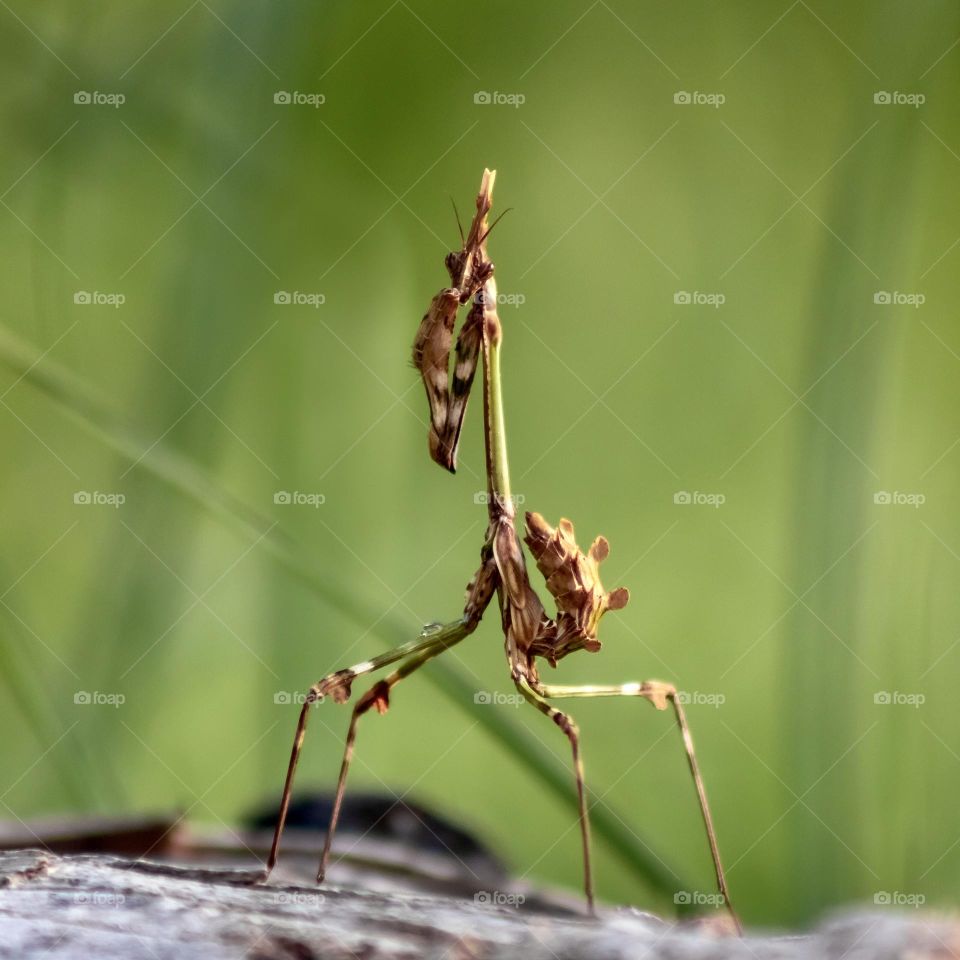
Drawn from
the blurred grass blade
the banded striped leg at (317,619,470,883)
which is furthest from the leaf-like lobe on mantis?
the blurred grass blade

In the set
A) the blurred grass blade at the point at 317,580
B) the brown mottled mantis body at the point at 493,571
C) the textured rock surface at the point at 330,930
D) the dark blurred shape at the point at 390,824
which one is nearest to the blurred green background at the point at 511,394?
the blurred grass blade at the point at 317,580

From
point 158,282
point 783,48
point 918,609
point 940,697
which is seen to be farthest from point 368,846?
point 783,48

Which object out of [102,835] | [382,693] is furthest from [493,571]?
[102,835]

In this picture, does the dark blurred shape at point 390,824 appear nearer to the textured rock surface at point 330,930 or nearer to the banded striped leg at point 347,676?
the banded striped leg at point 347,676

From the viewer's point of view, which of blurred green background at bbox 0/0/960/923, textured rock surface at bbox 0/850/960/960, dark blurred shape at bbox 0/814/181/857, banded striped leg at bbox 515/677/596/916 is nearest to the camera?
textured rock surface at bbox 0/850/960/960

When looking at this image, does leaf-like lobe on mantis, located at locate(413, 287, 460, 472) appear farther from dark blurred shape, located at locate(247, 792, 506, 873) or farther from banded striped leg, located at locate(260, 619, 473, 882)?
dark blurred shape, located at locate(247, 792, 506, 873)

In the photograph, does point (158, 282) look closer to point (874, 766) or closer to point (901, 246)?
point (901, 246)
